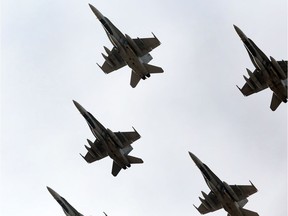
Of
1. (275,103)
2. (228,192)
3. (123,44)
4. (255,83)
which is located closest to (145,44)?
(123,44)

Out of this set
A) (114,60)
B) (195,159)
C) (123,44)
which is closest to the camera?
(195,159)

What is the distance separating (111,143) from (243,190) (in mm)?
16035

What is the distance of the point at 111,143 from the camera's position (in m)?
78.4

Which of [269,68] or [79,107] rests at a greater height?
[79,107]

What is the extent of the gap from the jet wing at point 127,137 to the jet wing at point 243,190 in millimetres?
12751

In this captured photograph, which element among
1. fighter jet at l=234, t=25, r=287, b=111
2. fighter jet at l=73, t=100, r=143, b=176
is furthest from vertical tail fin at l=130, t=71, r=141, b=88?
fighter jet at l=234, t=25, r=287, b=111

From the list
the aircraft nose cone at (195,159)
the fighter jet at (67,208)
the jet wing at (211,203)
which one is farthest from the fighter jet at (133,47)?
the fighter jet at (67,208)

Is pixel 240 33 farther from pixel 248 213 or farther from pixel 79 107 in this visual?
pixel 79 107

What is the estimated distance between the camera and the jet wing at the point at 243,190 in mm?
74938

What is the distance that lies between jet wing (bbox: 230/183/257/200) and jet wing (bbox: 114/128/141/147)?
12.8m

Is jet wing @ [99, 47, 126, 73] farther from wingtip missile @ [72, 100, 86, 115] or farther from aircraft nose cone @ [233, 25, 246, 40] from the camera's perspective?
aircraft nose cone @ [233, 25, 246, 40]

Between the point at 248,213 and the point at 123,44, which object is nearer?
the point at 248,213

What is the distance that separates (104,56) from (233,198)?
22983mm

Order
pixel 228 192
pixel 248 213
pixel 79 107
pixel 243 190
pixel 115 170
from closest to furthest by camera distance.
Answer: pixel 228 192 → pixel 248 213 → pixel 243 190 → pixel 79 107 → pixel 115 170
